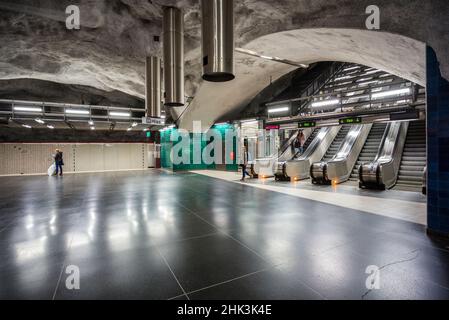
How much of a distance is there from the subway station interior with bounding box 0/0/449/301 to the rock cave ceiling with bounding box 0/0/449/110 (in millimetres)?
36

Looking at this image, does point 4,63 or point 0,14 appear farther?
point 4,63

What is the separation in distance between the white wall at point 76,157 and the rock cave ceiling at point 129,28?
28.9ft

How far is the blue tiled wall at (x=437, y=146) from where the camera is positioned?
350 centimetres

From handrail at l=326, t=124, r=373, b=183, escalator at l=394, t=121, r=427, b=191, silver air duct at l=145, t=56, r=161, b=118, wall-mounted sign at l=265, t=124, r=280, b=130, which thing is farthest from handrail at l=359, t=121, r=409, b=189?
silver air duct at l=145, t=56, r=161, b=118

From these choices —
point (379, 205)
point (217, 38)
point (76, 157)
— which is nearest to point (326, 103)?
point (379, 205)

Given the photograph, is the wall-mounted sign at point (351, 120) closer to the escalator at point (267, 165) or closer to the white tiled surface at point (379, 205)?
the white tiled surface at point (379, 205)

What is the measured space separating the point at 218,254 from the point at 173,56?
5.79m

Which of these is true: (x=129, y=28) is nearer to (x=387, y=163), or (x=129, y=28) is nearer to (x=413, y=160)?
(x=387, y=163)

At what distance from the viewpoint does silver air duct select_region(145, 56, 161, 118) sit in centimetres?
852

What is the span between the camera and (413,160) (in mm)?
8984
